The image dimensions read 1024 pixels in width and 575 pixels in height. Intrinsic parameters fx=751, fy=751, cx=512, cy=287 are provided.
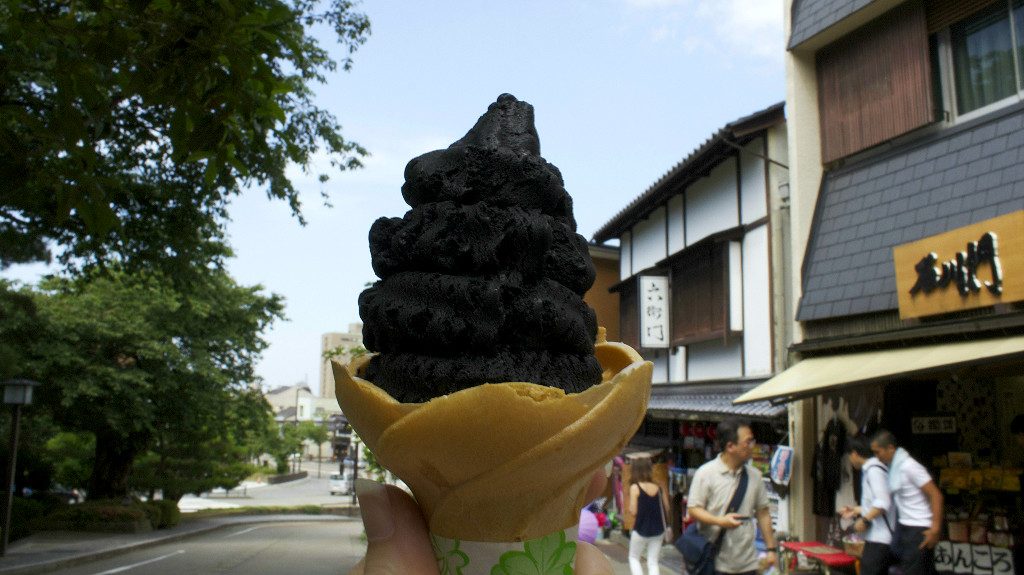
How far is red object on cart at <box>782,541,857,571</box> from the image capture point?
8180mm

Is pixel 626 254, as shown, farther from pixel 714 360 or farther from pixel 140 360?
pixel 140 360

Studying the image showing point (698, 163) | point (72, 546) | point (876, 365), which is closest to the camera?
point (876, 365)

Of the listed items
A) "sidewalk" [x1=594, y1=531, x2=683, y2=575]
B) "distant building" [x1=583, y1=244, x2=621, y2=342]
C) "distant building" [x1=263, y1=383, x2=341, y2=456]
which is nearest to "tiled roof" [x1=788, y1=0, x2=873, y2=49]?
"sidewalk" [x1=594, y1=531, x2=683, y2=575]

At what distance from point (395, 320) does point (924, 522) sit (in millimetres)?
5699

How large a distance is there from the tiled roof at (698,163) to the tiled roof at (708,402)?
3746 mm

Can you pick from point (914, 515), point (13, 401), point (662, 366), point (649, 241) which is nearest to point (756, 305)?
point (662, 366)

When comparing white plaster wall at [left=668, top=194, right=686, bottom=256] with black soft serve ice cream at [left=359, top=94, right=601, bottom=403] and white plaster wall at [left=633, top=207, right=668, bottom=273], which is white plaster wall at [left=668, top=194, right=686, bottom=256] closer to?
white plaster wall at [left=633, top=207, right=668, bottom=273]

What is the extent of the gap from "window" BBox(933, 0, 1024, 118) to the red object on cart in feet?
16.7

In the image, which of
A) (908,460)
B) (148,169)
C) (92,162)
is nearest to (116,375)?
(148,169)

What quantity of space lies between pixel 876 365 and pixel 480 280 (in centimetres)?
713

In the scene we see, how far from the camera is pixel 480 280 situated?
1771 millimetres

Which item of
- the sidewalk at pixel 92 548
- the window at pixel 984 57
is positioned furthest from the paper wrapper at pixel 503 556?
the window at pixel 984 57

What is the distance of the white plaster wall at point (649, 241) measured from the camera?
50.9ft

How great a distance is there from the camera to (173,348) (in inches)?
811
